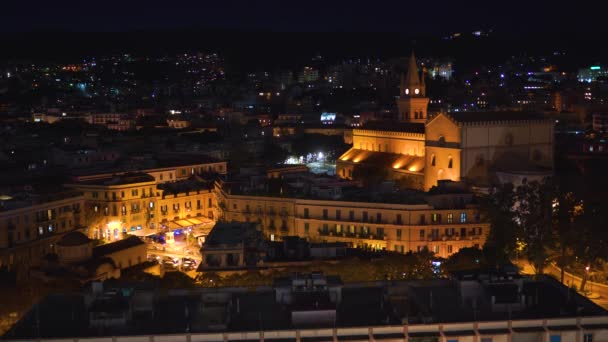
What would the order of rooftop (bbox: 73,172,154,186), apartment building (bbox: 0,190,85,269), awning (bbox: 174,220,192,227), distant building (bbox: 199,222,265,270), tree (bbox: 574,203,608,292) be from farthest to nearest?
awning (bbox: 174,220,192,227) → rooftop (bbox: 73,172,154,186) → apartment building (bbox: 0,190,85,269) → distant building (bbox: 199,222,265,270) → tree (bbox: 574,203,608,292)

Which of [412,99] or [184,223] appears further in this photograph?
[412,99]

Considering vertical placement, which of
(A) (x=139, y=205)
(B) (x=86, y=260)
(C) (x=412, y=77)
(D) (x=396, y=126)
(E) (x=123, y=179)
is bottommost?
(B) (x=86, y=260)

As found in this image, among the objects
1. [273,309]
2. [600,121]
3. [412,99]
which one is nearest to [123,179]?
[412,99]

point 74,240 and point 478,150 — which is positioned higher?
point 478,150

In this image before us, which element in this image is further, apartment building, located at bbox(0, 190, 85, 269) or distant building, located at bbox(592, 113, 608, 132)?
distant building, located at bbox(592, 113, 608, 132)

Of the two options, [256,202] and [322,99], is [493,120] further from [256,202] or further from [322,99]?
[322,99]

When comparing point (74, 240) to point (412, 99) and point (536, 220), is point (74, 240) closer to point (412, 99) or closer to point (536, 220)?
point (536, 220)

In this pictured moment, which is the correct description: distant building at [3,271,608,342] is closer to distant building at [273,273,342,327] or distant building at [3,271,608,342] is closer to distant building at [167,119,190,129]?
distant building at [273,273,342,327]

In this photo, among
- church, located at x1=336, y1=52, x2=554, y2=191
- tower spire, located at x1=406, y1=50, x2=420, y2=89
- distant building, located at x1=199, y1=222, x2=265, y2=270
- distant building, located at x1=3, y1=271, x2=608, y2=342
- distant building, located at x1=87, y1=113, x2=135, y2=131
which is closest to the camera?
distant building, located at x1=3, y1=271, x2=608, y2=342

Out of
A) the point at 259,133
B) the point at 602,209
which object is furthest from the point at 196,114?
the point at 602,209

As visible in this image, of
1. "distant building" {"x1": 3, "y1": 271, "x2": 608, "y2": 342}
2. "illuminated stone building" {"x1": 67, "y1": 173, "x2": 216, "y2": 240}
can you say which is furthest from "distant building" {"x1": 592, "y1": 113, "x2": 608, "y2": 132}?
"distant building" {"x1": 3, "y1": 271, "x2": 608, "y2": 342}

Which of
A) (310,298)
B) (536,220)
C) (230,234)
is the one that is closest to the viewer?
(310,298)
